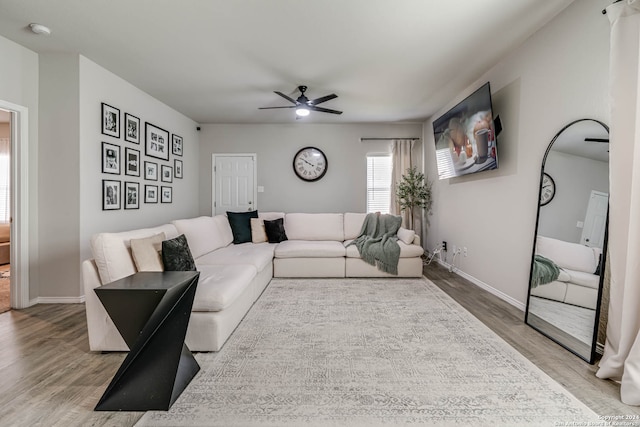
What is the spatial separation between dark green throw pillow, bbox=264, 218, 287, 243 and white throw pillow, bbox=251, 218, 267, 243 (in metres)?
0.06

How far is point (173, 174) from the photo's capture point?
4719mm

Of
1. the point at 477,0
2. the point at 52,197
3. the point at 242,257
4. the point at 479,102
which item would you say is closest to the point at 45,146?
the point at 52,197

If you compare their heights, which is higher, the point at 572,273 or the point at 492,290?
the point at 572,273

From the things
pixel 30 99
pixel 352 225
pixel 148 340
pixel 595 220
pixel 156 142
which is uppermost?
pixel 30 99

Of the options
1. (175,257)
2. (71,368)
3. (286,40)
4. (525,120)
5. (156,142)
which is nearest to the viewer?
(71,368)

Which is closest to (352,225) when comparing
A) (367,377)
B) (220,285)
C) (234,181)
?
(234,181)

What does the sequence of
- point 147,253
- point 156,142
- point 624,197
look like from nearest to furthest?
1. point 624,197
2. point 147,253
3. point 156,142

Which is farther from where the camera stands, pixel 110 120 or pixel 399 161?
pixel 399 161

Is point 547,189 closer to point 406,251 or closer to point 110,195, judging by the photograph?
point 406,251

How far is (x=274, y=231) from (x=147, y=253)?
2257mm

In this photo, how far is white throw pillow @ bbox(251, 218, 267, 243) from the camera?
4438 millimetres

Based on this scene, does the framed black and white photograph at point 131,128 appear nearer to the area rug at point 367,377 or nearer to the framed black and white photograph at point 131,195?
the framed black and white photograph at point 131,195

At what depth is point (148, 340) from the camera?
1528 millimetres

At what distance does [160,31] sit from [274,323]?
2720 millimetres
